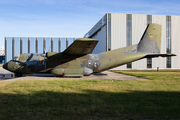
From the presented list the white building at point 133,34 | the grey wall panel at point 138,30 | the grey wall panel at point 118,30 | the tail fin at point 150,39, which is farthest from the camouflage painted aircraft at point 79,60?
the grey wall panel at point 138,30

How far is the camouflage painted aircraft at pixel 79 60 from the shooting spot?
18.0 metres

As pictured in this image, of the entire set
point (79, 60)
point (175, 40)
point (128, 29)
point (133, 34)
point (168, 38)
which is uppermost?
point (128, 29)

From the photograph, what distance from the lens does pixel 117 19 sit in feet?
130

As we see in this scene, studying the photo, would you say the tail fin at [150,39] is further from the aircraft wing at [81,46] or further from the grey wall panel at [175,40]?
the grey wall panel at [175,40]

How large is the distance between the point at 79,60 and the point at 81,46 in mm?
3169

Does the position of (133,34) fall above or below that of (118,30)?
below

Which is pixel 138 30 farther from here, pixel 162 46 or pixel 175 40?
pixel 175 40

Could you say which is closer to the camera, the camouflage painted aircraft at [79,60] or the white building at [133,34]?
the camouflage painted aircraft at [79,60]

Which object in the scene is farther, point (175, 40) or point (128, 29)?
point (175, 40)

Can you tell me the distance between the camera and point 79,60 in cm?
1850

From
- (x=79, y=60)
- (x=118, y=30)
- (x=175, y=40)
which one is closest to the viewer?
(x=79, y=60)

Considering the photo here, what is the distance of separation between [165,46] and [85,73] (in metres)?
30.4

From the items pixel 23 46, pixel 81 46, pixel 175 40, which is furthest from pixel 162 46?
pixel 23 46

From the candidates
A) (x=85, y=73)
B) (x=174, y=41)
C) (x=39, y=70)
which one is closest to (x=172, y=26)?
(x=174, y=41)
